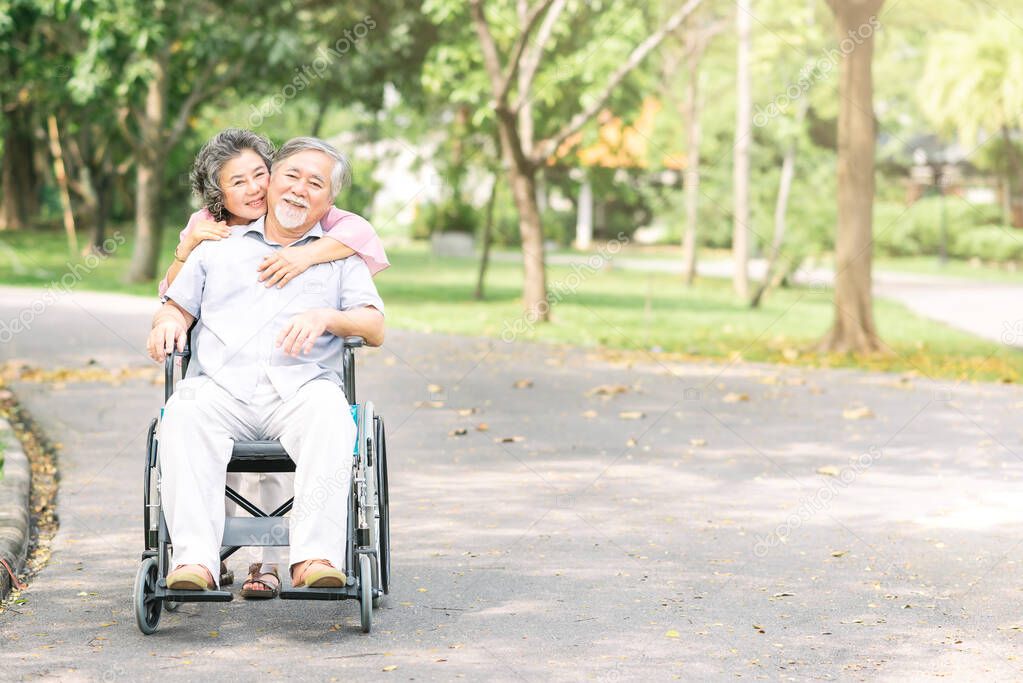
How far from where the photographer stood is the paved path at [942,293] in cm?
Answer: 2186

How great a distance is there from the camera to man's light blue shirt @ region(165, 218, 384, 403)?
16.4 feet

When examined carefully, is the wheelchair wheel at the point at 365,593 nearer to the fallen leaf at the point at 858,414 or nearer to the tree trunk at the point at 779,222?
the fallen leaf at the point at 858,414

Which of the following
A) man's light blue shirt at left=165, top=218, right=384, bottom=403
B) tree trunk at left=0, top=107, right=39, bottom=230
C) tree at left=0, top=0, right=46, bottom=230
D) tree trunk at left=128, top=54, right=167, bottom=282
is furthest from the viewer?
tree trunk at left=0, top=107, right=39, bottom=230

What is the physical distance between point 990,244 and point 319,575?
1752 inches

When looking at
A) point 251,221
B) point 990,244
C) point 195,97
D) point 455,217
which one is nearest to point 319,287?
point 251,221

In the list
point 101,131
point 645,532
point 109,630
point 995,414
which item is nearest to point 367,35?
point 101,131

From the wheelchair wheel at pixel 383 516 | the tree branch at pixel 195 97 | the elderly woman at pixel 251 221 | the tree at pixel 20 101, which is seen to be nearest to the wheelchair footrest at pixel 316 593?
the wheelchair wheel at pixel 383 516

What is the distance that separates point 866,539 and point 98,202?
25.0 meters

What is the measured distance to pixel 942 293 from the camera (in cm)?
3083

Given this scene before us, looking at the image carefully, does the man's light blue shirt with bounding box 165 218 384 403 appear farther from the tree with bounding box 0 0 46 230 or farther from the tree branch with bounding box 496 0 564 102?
the tree with bounding box 0 0 46 230

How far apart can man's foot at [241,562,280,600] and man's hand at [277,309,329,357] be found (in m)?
0.77

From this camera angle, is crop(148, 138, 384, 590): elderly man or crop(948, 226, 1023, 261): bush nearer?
crop(148, 138, 384, 590): elderly man

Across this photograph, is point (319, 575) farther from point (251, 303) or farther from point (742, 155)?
point (742, 155)

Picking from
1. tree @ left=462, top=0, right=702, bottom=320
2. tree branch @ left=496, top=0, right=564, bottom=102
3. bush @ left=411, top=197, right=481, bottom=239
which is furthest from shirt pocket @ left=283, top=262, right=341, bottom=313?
bush @ left=411, top=197, right=481, bottom=239
